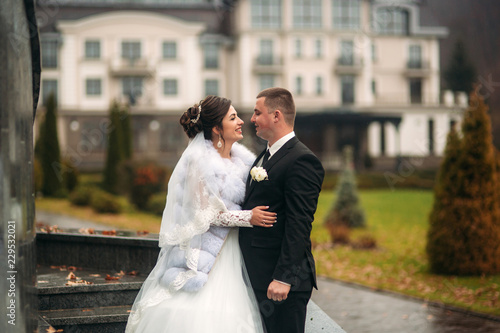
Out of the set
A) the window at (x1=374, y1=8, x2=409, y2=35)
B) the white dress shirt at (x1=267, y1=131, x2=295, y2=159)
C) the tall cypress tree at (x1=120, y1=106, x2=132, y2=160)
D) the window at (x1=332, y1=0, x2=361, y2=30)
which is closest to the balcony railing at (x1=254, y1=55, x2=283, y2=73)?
the window at (x1=332, y1=0, x2=361, y2=30)

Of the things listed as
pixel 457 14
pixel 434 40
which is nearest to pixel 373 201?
pixel 457 14

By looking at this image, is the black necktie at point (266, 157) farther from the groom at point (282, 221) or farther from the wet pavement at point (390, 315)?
the wet pavement at point (390, 315)

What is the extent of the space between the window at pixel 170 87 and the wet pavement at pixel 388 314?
34.2 metres

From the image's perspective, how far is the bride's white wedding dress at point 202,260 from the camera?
3.83m

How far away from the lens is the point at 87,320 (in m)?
4.95

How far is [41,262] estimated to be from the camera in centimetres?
712

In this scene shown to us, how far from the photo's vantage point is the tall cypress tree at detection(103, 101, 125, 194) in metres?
26.0

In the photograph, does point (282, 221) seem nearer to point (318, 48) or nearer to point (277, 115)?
point (277, 115)

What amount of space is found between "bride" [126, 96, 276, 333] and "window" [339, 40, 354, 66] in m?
41.2

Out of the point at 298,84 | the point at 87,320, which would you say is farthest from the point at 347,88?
the point at 87,320

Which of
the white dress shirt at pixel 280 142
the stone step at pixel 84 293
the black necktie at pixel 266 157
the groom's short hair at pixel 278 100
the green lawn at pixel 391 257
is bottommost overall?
the green lawn at pixel 391 257

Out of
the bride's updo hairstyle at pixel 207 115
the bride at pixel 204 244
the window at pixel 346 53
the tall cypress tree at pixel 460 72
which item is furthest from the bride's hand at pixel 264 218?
the window at pixel 346 53

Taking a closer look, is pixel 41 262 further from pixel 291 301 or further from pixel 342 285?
pixel 342 285

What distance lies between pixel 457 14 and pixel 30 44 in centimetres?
1922
